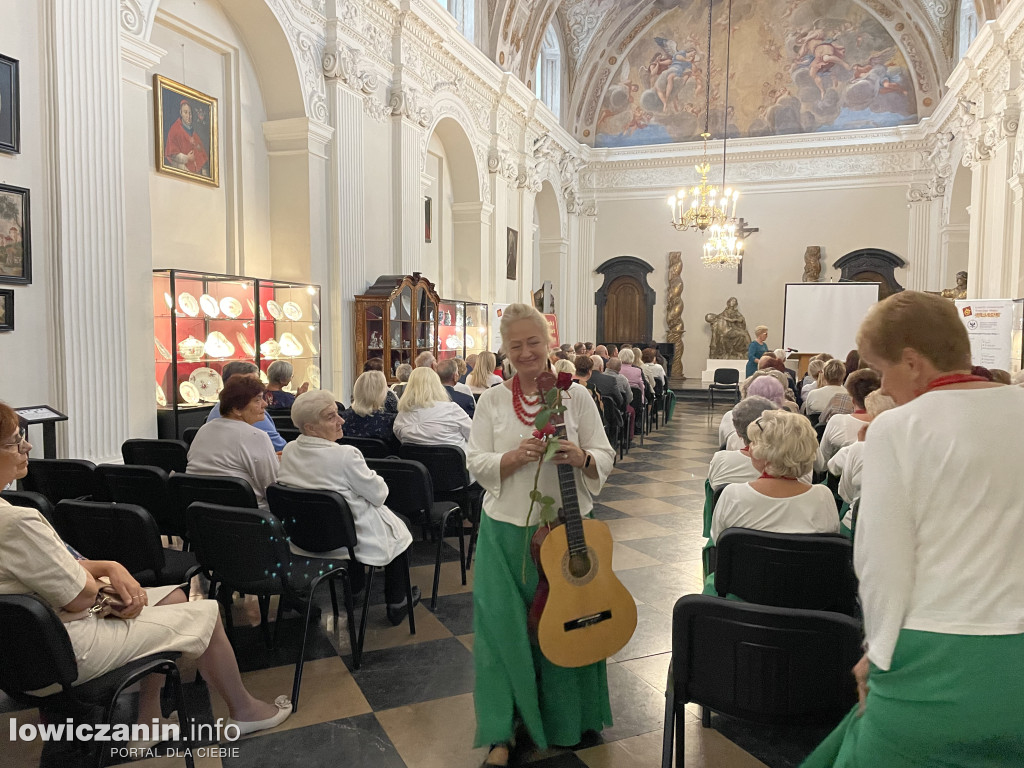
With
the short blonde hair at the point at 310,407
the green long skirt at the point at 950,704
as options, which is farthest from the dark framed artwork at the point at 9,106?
the green long skirt at the point at 950,704

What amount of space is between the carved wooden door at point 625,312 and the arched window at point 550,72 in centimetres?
472

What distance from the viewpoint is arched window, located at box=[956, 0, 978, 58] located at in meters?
13.8

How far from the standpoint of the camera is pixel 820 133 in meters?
16.7

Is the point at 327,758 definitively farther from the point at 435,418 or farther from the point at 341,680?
the point at 435,418

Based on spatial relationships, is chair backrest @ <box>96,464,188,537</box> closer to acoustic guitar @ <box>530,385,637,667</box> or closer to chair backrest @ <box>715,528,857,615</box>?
acoustic guitar @ <box>530,385,637,667</box>

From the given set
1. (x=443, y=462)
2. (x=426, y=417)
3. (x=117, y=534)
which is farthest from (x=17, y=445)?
(x=426, y=417)

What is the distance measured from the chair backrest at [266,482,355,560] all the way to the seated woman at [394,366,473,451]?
160 centimetres

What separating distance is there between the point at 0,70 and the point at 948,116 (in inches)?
622

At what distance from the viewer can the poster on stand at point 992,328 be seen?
30.1 ft

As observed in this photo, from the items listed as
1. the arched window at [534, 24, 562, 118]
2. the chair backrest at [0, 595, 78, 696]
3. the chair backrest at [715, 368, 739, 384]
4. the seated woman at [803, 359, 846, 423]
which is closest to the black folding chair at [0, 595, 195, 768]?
the chair backrest at [0, 595, 78, 696]

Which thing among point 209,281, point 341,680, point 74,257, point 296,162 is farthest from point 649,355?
point 341,680

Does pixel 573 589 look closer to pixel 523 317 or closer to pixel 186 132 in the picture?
pixel 523 317

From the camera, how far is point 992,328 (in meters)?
9.34

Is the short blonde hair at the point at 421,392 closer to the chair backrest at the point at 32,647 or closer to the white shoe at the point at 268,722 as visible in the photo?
the white shoe at the point at 268,722
